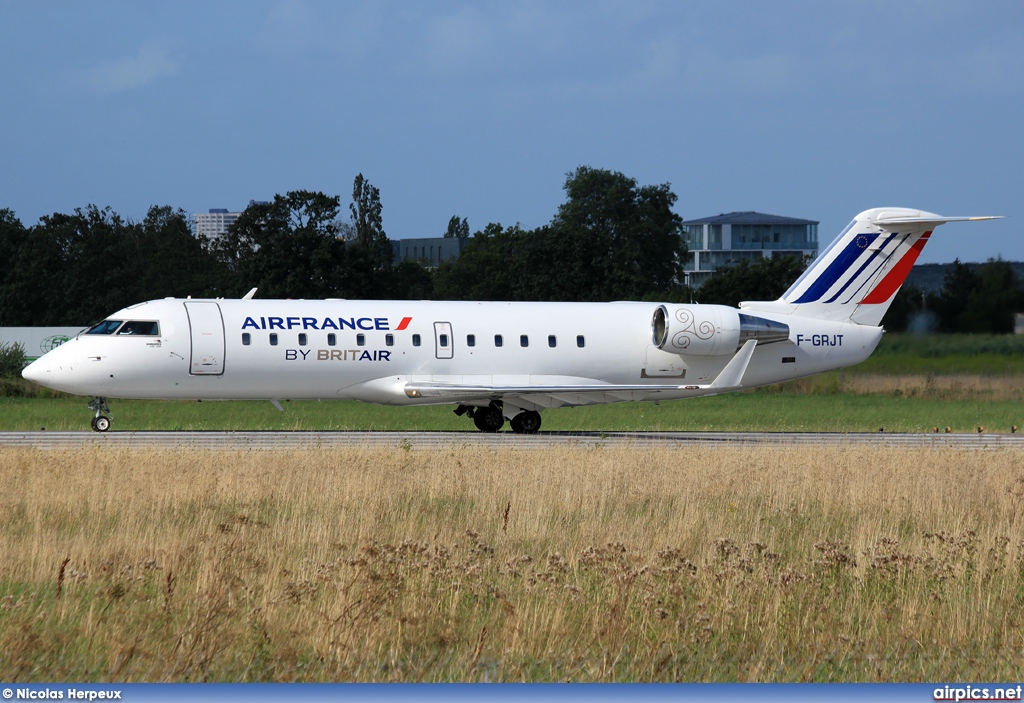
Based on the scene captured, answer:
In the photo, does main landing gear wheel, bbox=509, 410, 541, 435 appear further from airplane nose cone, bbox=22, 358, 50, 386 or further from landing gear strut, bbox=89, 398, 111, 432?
airplane nose cone, bbox=22, 358, 50, 386

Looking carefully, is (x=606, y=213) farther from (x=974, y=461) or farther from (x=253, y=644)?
(x=253, y=644)

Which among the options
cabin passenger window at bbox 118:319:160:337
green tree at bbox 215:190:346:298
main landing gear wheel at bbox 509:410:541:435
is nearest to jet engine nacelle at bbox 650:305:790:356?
main landing gear wheel at bbox 509:410:541:435

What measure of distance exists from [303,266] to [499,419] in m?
46.1

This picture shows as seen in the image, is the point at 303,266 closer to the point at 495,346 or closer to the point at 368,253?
the point at 368,253

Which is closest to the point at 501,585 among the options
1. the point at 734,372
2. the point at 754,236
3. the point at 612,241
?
the point at 734,372

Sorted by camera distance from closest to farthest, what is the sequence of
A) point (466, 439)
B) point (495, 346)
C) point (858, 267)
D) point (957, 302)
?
point (466, 439), point (495, 346), point (858, 267), point (957, 302)

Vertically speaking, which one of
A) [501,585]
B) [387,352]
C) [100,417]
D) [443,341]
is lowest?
[100,417]

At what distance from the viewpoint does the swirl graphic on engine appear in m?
32.2

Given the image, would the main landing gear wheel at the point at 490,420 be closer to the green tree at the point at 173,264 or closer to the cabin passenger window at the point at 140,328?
the cabin passenger window at the point at 140,328

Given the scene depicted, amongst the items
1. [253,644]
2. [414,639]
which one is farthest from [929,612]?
[253,644]

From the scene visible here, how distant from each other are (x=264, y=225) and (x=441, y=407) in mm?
41363

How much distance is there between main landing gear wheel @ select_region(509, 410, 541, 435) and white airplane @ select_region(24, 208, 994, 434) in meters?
0.03

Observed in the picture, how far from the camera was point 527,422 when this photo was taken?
31.5m

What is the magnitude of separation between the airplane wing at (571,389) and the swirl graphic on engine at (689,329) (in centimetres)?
95
